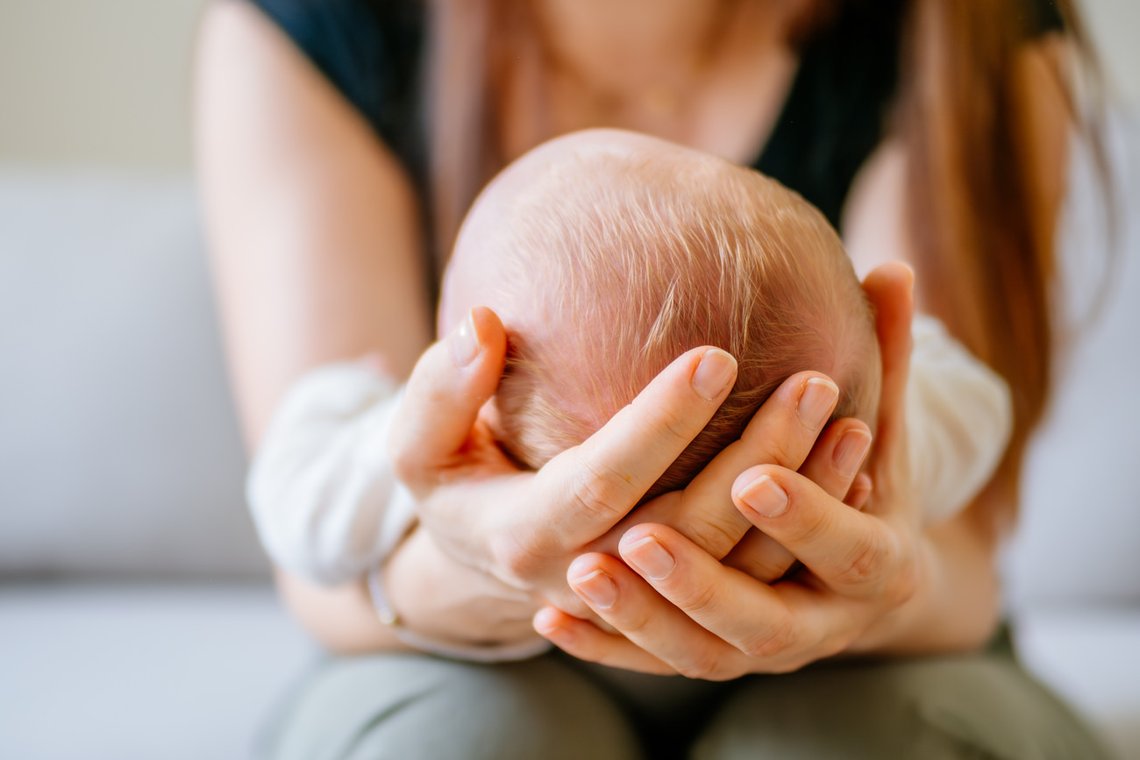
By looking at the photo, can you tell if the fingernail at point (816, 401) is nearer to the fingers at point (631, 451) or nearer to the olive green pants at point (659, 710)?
the fingers at point (631, 451)

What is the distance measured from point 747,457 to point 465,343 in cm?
13

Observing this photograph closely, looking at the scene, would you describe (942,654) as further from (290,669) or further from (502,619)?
(290,669)

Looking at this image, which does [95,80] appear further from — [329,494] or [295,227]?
[329,494]

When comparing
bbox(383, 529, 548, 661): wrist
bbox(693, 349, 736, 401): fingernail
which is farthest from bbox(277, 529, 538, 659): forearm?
bbox(693, 349, 736, 401): fingernail

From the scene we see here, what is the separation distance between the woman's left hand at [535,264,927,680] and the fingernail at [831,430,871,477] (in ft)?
0.03

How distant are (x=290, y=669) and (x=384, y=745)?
0.41 meters

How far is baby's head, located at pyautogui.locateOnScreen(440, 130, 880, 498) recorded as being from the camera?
1.30 feet

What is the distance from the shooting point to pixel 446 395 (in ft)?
1.41

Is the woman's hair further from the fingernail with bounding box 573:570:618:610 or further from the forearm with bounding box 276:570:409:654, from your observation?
the fingernail with bounding box 573:570:618:610

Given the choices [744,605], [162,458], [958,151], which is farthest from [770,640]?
[162,458]

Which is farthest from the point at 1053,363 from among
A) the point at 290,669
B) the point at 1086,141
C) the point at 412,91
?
the point at 290,669

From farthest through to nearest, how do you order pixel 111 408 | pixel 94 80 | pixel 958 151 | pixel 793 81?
pixel 94 80, pixel 111 408, pixel 793 81, pixel 958 151

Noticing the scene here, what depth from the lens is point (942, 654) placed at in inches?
26.4

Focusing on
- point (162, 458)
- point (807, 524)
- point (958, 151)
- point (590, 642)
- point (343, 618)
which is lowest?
point (162, 458)
